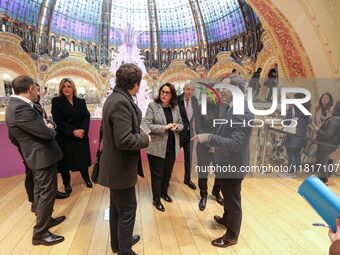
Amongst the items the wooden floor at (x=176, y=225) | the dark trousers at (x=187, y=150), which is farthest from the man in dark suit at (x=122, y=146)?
the dark trousers at (x=187, y=150)

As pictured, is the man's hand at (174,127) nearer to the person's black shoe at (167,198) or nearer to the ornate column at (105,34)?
the person's black shoe at (167,198)

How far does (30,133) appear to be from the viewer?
2.02 m

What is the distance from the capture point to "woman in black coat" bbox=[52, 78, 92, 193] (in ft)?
10.2

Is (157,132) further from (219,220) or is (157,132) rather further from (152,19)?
(152,19)

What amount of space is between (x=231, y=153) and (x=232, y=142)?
15 centimetres

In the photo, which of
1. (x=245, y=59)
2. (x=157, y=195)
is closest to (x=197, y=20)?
(x=245, y=59)

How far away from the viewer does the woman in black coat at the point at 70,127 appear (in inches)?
123

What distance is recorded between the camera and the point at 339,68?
4.16 meters

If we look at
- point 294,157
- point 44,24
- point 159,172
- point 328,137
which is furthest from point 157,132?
point 44,24

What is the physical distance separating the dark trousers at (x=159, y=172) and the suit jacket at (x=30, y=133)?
3.51ft

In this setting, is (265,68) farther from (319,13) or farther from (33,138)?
(33,138)

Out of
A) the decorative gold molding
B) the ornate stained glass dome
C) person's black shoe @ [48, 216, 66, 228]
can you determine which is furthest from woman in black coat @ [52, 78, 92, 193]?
the ornate stained glass dome

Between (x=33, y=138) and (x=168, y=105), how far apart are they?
4.69 feet

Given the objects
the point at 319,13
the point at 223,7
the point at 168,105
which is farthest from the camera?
the point at 223,7
